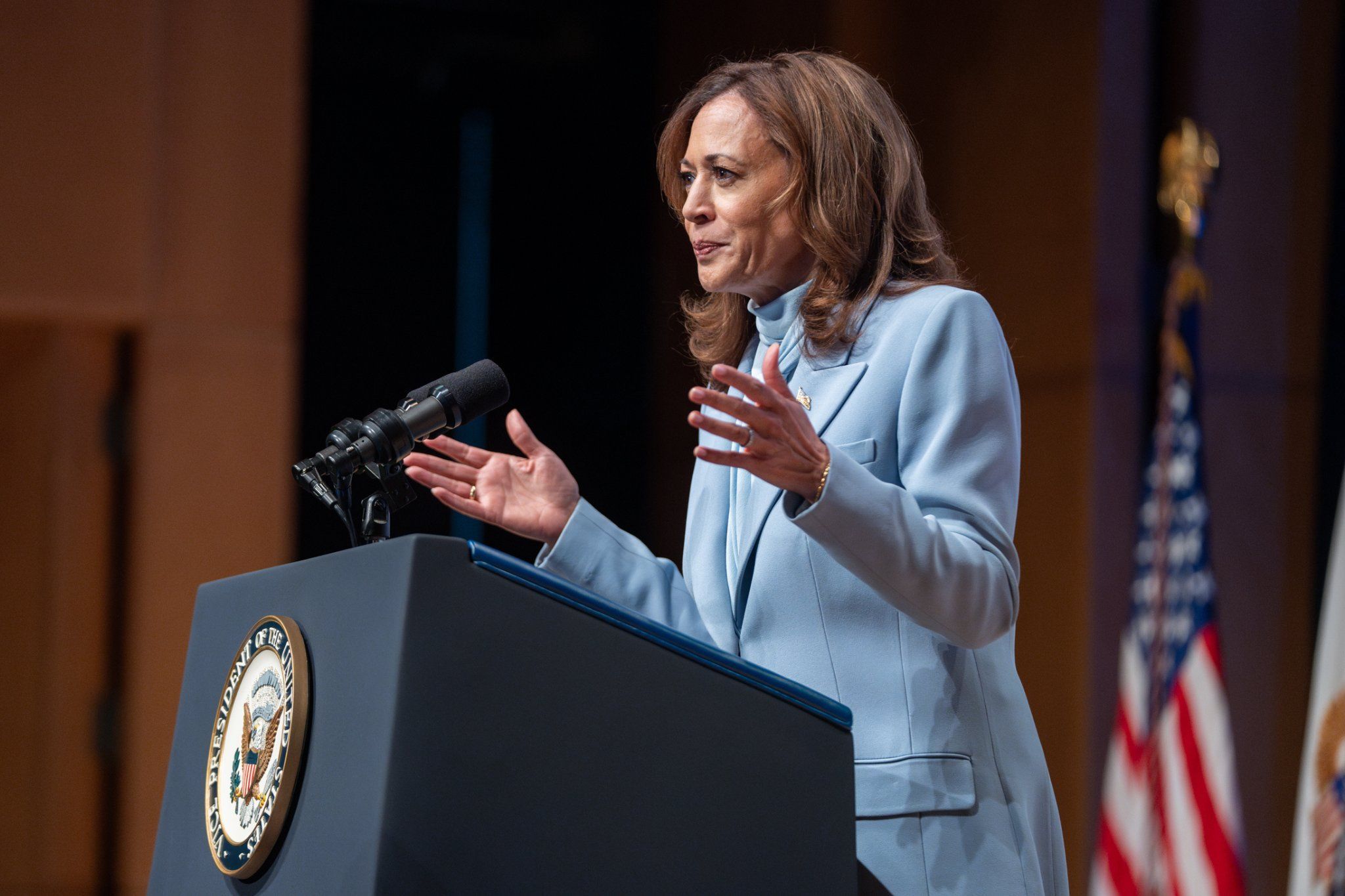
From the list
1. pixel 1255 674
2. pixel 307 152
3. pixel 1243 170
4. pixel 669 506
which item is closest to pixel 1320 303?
pixel 1243 170

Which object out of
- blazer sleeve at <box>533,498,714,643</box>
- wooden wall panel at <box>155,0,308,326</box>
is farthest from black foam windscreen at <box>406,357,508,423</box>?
wooden wall panel at <box>155,0,308,326</box>

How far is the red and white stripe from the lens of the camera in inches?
132

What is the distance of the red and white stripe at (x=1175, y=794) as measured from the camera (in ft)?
11.0

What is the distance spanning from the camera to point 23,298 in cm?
371

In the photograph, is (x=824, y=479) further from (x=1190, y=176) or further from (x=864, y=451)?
(x=1190, y=176)

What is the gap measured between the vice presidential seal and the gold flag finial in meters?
2.93

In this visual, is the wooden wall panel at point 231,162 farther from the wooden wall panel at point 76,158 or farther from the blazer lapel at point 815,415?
the blazer lapel at point 815,415

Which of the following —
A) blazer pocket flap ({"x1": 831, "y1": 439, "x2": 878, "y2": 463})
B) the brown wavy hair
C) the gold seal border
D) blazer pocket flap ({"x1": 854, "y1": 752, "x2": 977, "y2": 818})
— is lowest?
the gold seal border

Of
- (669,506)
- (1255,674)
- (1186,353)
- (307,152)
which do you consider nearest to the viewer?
(1186,353)

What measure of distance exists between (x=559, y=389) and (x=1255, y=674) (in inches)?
103

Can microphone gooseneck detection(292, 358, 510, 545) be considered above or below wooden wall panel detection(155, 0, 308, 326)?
below

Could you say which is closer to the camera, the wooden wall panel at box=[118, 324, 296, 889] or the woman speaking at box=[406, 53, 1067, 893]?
the woman speaking at box=[406, 53, 1067, 893]

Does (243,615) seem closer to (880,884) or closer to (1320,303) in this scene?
(880,884)

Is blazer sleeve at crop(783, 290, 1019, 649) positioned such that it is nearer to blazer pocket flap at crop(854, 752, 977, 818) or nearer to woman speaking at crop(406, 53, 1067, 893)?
woman speaking at crop(406, 53, 1067, 893)
